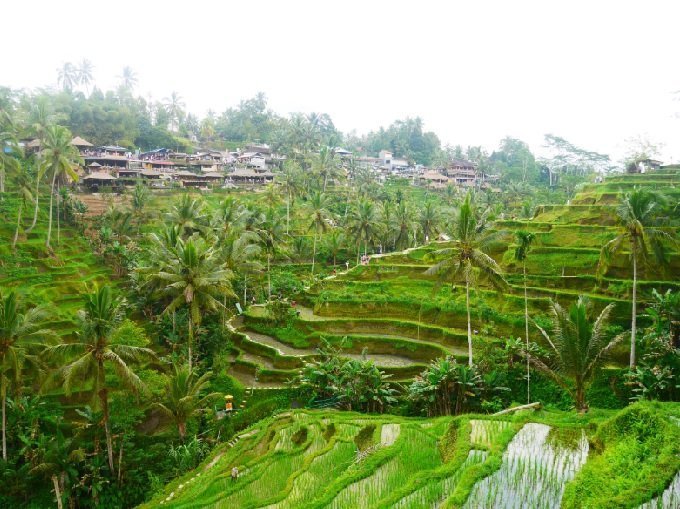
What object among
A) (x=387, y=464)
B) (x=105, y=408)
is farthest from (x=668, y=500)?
(x=105, y=408)

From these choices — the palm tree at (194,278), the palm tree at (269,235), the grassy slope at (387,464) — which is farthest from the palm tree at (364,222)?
the grassy slope at (387,464)

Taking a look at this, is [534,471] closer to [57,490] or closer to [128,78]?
[57,490]

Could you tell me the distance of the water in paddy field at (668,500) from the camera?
290 inches

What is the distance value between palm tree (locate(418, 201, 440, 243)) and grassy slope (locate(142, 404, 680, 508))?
99.4ft

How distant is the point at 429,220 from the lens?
46094 millimetres

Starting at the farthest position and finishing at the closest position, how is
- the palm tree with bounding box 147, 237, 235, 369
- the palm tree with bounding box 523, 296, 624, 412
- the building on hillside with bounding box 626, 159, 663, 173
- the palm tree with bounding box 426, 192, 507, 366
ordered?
the building on hillside with bounding box 626, 159, 663, 173
the palm tree with bounding box 147, 237, 235, 369
the palm tree with bounding box 426, 192, 507, 366
the palm tree with bounding box 523, 296, 624, 412

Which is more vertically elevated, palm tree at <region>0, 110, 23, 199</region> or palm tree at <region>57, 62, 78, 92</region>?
palm tree at <region>57, 62, 78, 92</region>

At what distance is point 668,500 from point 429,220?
129ft

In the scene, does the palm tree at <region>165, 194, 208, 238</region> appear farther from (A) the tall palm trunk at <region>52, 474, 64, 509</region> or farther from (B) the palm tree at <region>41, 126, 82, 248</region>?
(A) the tall palm trunk at <region>52, 474, 64, 509</region>

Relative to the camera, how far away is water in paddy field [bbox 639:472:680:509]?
7.36m

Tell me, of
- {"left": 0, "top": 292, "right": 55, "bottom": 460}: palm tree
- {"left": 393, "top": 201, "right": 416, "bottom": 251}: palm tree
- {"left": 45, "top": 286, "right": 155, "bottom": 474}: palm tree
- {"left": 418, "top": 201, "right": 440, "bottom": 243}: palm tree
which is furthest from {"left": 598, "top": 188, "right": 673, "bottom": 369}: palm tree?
{"left": 418, "top": 201, "right": 440, "bottom": 243}: palm tree

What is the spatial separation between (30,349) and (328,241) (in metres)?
Result: 30.8

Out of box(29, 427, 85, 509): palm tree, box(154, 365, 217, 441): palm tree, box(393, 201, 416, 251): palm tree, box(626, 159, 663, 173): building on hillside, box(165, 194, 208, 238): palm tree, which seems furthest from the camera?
box(626, 159, 663, 173): building on hillside

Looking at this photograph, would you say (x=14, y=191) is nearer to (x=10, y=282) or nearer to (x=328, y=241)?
(x=10, y=282)
